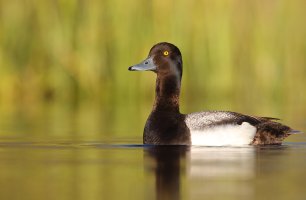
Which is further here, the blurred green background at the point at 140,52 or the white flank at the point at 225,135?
the blurred green background at the point at 140,52

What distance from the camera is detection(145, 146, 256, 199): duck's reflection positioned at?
Answer: 7.17 m

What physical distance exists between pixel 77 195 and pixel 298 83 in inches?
436

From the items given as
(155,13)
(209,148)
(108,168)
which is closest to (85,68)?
(155,13)

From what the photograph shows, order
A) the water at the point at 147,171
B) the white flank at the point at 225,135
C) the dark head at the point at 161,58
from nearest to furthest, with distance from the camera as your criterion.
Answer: the water at the point at 147,171, the white flank at the point at 225,135, the dark head at the point at 161,58

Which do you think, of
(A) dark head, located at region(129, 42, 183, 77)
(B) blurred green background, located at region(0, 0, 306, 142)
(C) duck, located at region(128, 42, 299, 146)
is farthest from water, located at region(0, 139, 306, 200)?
(B) blurred green background, located at region(0, 0, 306, 142)

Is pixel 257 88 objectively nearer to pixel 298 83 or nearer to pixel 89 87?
pixel 298 83

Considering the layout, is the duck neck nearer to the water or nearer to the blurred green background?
the water

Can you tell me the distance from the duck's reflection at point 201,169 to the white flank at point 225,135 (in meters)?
0.22

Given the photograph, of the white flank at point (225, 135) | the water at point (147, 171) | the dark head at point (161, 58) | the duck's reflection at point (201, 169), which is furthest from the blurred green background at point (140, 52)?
the duck's reflection at point (201, 169)

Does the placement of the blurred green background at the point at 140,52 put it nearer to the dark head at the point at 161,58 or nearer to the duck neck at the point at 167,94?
the duck neck at the point at 167,94

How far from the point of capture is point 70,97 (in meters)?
16.9

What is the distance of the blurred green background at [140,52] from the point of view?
16.7m

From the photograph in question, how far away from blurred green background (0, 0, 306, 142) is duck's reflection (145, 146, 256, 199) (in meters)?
5.90

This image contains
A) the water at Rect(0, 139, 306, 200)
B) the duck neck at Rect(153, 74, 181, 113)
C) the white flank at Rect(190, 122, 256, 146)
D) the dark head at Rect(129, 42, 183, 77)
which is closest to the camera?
the water at Rect(0, 139, 306, 200)
